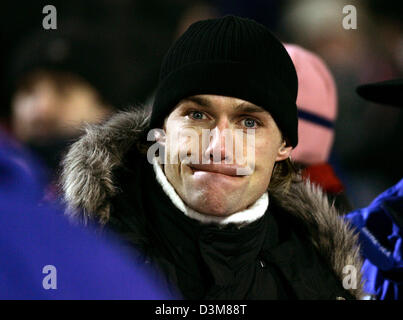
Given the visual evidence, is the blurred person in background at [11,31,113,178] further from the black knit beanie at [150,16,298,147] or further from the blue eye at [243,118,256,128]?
the blue eye at [243,118,256,128]

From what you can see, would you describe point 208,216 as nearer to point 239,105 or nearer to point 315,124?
point 239,105

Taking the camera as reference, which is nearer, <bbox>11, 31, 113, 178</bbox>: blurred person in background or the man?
the man

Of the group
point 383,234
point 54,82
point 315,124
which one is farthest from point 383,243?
point 54,82

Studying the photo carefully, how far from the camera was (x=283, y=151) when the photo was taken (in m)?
1.41

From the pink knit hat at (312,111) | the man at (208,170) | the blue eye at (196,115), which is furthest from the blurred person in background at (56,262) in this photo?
the pink knit hat at (312,111)

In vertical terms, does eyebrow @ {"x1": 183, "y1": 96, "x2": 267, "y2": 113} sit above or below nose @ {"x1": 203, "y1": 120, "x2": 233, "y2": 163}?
above

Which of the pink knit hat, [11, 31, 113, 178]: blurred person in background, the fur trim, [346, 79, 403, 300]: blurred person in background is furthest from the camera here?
[11, 31, 113, 178]: blurred person in background

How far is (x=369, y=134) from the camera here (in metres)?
3.18

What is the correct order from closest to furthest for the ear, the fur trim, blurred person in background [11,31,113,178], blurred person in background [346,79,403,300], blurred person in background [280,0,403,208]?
the fur trim
the ear
blurred person in background [346,79,403,300]
blurred person in background [11,31,113,178]
blurred person in background [280,0,403,208]

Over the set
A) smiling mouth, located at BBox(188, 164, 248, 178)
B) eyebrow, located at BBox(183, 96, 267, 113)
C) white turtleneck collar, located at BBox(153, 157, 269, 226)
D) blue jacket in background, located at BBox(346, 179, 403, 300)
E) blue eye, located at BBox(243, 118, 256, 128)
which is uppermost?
eyebrow, located at BBox(183, 96, 267, 113)

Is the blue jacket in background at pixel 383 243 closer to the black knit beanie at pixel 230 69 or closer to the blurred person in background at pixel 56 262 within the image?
the black knit beanie at pixel 230 69

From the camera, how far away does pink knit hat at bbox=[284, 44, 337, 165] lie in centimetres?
212

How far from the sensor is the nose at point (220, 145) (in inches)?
46.9

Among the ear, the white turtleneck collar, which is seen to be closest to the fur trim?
the white turtleneck collar
